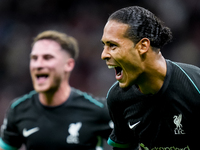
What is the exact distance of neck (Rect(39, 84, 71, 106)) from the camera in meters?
4.55

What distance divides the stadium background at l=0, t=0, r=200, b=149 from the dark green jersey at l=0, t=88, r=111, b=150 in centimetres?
313

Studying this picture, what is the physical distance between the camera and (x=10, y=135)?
4.56 meters

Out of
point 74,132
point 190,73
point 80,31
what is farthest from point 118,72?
point 80,31

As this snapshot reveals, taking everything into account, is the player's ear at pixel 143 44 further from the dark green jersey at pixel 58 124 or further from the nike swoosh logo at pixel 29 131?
the nike swoosh logo at pixel 29 131

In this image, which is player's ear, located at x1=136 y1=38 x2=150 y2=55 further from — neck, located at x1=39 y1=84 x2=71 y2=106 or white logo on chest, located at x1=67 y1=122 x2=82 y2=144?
neck, located at x1=39 y1=84 x2=71 y2=106

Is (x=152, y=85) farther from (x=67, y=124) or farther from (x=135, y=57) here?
(x=67, y=124)

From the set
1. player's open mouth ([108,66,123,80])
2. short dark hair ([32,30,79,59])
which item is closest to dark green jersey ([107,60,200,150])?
player's open mouth ([108,66,123,80])

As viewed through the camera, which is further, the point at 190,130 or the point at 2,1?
the point at 2,1

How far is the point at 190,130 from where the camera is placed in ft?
8.46

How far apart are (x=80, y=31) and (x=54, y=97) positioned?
12.8 feet

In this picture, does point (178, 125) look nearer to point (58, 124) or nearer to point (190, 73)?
point (190, 73)

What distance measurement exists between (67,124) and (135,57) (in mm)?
2048

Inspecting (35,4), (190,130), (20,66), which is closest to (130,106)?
(190,130)

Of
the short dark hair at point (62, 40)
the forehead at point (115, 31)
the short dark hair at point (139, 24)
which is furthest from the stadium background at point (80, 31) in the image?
the forehead at point (115, 31)
